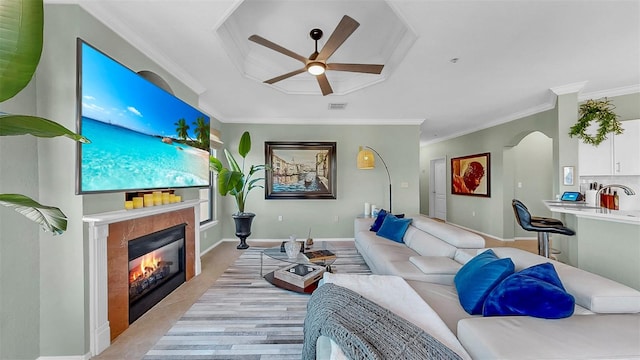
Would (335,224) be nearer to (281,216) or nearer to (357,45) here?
(281,216)

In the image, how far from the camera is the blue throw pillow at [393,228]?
10.9 feet

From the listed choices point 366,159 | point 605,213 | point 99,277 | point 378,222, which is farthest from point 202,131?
point 605,213

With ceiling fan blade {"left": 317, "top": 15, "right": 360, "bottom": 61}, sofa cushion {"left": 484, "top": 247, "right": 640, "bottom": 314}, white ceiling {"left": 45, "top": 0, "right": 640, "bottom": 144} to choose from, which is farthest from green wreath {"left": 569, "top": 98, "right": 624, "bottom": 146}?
ceiling fan blade {"left": 317, "top": 15, "right": 360, "bottom": 61}

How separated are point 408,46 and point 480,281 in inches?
85.8

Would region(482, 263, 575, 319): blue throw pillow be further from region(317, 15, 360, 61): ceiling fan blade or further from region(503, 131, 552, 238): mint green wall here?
region(503, 131, 552, 238): mint green wall

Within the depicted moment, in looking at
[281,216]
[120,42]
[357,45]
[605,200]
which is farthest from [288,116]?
[605,200]

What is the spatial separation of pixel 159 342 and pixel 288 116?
3944 mm

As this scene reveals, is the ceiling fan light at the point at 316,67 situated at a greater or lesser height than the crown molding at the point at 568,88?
lesser

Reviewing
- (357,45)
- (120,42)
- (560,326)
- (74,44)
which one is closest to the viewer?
(560,326)

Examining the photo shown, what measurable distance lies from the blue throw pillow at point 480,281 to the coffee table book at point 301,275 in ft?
4.89

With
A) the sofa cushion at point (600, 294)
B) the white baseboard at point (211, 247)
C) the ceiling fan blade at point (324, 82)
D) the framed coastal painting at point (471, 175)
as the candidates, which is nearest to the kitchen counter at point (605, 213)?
the sofa cushion at point (600, 294)

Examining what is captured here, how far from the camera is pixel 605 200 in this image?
3.08 m

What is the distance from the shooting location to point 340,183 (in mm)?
5043

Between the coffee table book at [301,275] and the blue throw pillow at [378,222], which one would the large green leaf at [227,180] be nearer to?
the coffee table book at [301,275]
